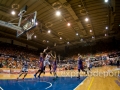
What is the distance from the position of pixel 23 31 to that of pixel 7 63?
10.7 meters

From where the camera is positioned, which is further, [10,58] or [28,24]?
[10,58]

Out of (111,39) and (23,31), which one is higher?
(111,39)

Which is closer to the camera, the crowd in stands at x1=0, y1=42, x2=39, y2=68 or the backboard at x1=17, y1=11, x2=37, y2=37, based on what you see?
the backboard at x1=17, y1=11, x2=37, y2=37

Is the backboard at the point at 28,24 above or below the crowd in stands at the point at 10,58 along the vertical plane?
above

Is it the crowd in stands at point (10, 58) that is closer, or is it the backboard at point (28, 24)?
the backboard at point (28, 24)

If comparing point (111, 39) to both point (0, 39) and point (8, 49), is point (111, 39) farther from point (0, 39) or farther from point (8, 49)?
point (0, 39)

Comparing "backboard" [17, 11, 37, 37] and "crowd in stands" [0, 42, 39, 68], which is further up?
"backboard" [17, 11, 37, 37]

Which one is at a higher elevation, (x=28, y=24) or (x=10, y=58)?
(x=28, y=24)

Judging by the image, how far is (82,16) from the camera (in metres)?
14.8

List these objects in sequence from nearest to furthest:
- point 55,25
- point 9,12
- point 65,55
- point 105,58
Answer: point 9,12 → point 55,25 → point 105,58 → point 65,55

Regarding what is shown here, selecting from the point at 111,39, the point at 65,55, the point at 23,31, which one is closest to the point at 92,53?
the point at 111,39

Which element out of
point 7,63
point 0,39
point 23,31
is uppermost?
point 0,39

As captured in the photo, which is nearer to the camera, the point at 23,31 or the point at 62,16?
the point at 23,31

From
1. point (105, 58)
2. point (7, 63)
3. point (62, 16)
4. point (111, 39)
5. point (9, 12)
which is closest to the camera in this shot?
point (9, 12)
